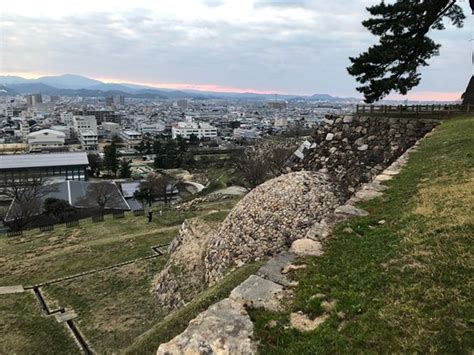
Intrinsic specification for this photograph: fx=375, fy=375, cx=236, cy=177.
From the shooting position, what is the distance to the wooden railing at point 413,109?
12994 millimetres

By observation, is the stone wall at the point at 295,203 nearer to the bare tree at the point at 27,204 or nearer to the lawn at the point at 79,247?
the lawn at the point at 79,247

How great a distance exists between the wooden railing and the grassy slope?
714 cm

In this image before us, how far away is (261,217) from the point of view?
26.3 feet

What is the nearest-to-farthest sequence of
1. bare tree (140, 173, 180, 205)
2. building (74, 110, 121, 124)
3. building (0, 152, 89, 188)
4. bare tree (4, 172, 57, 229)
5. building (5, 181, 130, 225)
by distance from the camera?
bare tree (4, 172, 57, 229) → building (5, 181, 130, 225) → bare tree (140, 173, 180, 205) → building (0, 152, 89, 188) → building (74, 110, 121, 124)

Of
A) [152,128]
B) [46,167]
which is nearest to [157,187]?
[46,167]

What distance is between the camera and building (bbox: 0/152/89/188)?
150 ft

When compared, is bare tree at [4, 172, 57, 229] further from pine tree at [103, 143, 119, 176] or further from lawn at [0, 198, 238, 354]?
pine tree at [103, 143, 119, 176]

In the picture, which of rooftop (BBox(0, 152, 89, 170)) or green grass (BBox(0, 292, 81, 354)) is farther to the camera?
rooftop (BBox(0, 152, 89, 170))

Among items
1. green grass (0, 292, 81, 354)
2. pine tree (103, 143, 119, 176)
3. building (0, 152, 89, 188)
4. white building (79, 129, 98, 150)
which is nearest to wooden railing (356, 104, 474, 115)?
green grass (0, 292, 81, 354)

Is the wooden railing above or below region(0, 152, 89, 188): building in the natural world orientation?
above

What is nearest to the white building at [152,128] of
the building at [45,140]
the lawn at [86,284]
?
the building at [45,140]

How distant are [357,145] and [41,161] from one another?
4802 centimetres

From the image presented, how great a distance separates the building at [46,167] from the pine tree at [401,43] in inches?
1702

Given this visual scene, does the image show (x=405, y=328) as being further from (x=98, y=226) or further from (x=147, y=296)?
(x=98, y=226)
